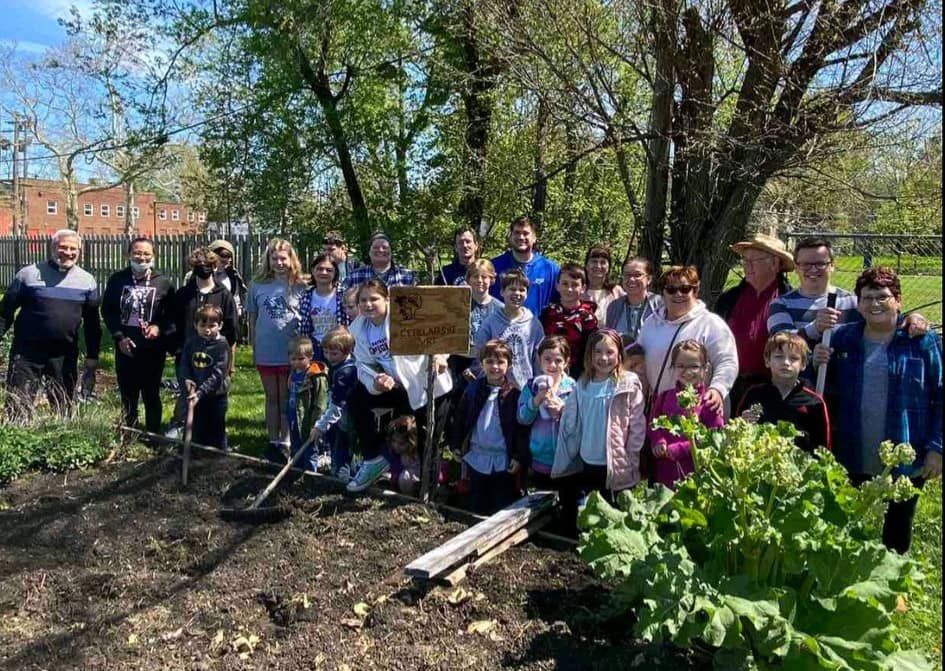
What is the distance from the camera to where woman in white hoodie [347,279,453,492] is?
516cm

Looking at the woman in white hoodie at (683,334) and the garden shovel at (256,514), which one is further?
the garden shovel at (256,514)

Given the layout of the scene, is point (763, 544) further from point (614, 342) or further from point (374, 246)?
point (374, 246)

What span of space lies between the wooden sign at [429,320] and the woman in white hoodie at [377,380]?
77 cm

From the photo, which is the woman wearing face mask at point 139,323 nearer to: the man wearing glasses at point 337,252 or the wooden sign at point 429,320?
the man wearing glasses at point 337,252

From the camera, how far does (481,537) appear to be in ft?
12.5

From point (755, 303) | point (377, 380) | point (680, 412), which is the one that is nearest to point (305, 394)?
point (377, 380)

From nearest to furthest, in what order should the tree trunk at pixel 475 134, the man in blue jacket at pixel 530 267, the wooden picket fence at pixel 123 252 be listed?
the man in blue jacket at pixel 530 267 < the tree trunk at pixel 475 134 < the wooden picket fence at pixel 123 252

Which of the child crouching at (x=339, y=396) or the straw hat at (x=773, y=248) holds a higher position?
the straw hat at (x=773, y=248)

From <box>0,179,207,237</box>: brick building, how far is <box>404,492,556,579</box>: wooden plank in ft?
194

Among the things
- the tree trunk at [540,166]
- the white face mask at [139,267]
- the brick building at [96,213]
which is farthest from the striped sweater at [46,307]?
the brick building at [96,213]

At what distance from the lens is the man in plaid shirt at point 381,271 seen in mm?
6031

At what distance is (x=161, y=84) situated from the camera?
1212 centimetres

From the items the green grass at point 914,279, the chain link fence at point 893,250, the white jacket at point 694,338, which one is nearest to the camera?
the white jacket at point 694,338

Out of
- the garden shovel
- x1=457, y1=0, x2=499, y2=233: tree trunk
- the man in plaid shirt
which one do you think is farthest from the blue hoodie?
x1=457, y1=0, x2=499, y2=233: tree trunk
